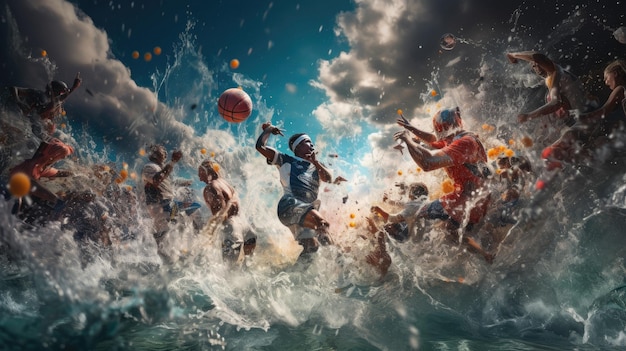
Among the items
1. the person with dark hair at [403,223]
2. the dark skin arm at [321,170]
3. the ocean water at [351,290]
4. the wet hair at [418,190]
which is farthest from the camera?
the wet hair at [418,190]

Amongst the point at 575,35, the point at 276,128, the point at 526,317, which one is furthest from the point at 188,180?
the point at 575,35

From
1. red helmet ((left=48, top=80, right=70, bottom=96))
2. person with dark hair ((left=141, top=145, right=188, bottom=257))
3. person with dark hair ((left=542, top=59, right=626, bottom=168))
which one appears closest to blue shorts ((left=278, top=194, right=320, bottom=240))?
person with dark hair ((left=141, top=145, right=188, bottom=257))

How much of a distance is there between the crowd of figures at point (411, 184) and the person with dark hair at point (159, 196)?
0.02m

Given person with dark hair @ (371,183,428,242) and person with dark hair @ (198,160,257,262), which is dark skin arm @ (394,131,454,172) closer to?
person with dark hair @ (371,183,428,242)

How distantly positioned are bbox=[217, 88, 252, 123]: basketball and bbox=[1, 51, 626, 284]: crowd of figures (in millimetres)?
1053

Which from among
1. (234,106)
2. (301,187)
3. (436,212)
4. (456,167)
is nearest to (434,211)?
(436,212)

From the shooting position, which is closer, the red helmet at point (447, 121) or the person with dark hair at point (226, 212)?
the red helmet at point (447, 121)

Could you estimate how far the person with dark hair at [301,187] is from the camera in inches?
197

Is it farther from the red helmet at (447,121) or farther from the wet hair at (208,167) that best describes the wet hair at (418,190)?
the wet hair at (208,167)

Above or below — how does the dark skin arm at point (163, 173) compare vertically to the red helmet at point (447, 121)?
above

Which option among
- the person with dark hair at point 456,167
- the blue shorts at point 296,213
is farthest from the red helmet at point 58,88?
the person with dark hair at point 456,167

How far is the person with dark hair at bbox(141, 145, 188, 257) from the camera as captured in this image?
6422 millimetres

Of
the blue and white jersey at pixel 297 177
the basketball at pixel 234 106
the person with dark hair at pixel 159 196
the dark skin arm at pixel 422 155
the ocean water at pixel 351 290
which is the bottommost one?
the ocean water at pixel 351 290

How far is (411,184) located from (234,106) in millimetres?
4189
